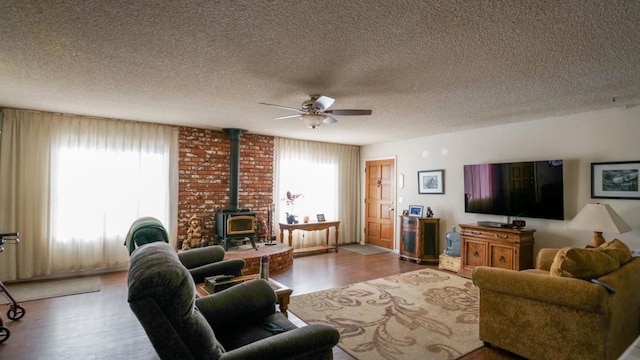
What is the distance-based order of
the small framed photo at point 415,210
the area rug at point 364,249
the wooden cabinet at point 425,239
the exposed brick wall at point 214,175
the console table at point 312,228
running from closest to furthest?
the exposed brick wall at point 214,175
the wooden cabinet at point 425,239
the small framed photo at point 415,210
the console table at point 312,228
the area rug at point 364,249

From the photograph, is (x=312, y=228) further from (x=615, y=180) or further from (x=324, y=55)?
(x=615, y=180)

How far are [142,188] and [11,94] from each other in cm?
203

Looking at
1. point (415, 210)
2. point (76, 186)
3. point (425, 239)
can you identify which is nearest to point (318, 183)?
point (415, 210)

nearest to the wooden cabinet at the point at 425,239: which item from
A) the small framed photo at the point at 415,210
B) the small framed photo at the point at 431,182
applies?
the small framed photo at the point at 415,210

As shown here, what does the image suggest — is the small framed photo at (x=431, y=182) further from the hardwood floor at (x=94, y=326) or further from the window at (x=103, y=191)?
the window at (x=103, y=191)

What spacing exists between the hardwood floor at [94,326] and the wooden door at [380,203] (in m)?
2.21

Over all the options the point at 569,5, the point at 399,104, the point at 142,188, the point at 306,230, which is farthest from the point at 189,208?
the point at 569,5

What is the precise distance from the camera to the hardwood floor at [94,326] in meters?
2.65

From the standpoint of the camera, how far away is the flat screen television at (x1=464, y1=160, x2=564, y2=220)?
4324 millimetres

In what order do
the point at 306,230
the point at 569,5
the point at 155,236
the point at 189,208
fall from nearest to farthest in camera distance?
the point at 569,5
the point at 155,236
the point at 189,208
the point at 306,230

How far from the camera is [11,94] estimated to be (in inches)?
143

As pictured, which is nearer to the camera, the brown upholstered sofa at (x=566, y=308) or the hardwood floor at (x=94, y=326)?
the brown upholstered sofa at (x=566, y=308)

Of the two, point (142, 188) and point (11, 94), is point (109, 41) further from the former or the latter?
point (142, 188)

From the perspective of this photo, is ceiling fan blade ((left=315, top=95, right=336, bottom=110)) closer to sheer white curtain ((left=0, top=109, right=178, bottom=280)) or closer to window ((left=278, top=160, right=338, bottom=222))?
sheer white curtain ((left=0, top=109, right=178, bottom=280))
